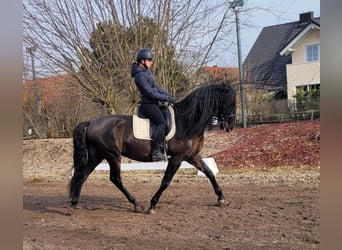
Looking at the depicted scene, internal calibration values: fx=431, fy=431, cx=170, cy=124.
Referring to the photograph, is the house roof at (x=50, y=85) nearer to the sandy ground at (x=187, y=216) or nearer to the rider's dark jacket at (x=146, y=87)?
the sandy ground at (x=187, y=216)

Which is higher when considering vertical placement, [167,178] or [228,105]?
[228,105]

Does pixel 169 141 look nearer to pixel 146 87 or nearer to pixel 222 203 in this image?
pixel 146 87

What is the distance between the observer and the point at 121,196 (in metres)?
8.05

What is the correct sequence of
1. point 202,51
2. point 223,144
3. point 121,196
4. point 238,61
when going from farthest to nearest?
point 238,61 → point 223,144 → point 202,51 → point 121,196

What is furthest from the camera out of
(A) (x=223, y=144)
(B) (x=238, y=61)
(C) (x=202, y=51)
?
(B) (x=238, y=61)

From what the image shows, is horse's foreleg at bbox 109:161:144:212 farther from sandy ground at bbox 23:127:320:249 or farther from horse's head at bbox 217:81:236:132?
horse's head at bbox 217:81:236:132

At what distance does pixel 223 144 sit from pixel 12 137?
14380 mm

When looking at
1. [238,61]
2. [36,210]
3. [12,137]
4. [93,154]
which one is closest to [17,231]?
[12,137]

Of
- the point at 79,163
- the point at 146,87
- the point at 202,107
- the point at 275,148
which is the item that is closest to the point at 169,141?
the point at 202,107

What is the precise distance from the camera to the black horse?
621cm

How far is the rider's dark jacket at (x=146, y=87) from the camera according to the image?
6176 mm

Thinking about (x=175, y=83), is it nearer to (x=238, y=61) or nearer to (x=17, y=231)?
(x=238, y=61)

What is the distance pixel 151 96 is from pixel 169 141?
70cm

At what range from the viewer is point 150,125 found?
6.38 meters
